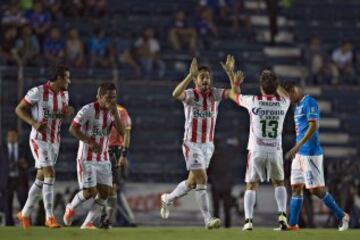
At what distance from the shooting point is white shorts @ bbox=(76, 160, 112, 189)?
18.4 m

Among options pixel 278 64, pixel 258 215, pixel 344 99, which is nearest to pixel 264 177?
pixel 258 215

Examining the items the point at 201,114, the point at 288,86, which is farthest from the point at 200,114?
the point at 288,86

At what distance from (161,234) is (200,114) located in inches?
90.5

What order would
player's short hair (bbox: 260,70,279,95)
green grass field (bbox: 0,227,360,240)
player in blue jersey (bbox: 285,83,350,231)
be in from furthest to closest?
player in blue jersey (bbox: 285,83,350,231), player's short hair (bbox: 260,70,279,95), green grass field (bbox: 0,227,360,240)

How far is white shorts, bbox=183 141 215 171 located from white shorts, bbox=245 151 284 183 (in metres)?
0.75

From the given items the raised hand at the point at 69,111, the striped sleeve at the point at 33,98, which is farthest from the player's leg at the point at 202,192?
the striped sleeve at the point at 33,98

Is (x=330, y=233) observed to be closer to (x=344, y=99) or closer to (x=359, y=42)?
(x=344, y=99)

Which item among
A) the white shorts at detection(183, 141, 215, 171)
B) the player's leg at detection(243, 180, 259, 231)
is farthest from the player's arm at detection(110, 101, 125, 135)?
the player's leg at detection(243, 180, 259, 231)

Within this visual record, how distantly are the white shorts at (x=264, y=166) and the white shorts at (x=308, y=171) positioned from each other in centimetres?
69

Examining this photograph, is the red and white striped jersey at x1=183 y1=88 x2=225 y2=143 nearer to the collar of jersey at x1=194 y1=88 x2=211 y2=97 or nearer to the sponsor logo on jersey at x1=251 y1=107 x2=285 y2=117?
the collar of jersey at x1=194 y1=88 x2=211 y2=97

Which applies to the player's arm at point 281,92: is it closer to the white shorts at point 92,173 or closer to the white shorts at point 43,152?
the white shorts at point 92,173

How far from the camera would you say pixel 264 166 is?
60.2 ft

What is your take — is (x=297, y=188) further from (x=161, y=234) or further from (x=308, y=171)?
(x=161, y=234)

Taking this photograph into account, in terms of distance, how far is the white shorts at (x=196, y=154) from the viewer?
732 inches
